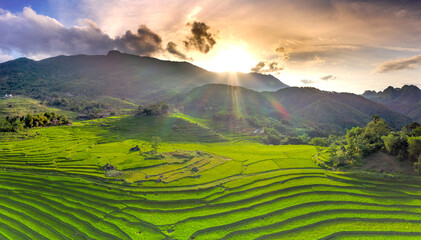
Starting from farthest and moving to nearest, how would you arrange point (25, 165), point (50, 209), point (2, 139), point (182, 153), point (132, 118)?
point (132, 118) < point (2, 139) < point (182, 153) < point (25, 165) < point (50, 209)

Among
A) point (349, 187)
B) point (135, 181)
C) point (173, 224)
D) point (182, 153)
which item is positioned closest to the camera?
point (173, 224)

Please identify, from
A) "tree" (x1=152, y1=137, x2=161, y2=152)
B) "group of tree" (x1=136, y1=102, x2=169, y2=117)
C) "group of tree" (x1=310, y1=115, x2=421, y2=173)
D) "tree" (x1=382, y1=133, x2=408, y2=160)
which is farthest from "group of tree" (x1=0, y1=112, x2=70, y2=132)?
"tree" (x1=382, y1=133, x2=408, y2=160)

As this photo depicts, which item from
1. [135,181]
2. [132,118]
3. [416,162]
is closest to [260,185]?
[135,181]

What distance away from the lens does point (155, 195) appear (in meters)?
30.2

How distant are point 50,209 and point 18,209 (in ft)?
16.7

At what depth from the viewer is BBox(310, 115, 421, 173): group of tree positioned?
1278 inches

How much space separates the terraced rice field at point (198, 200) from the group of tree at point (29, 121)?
3051cm

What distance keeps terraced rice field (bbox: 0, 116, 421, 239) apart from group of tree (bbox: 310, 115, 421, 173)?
4.29 metres

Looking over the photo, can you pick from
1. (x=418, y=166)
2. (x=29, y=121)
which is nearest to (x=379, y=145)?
(x=418, y=166)

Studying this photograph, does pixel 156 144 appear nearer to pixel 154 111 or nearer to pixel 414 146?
pixel 414 146

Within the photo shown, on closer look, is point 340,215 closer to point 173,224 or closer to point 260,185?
point 260,185

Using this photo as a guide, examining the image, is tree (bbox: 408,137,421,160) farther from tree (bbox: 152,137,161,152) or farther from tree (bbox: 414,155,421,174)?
tree (bbox: 152,137,161,152)

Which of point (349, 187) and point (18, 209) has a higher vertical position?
point (349, 187)

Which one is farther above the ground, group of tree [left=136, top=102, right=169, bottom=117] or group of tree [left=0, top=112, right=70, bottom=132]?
group of tree [left=136, top=102, right=169, bottom=117]
